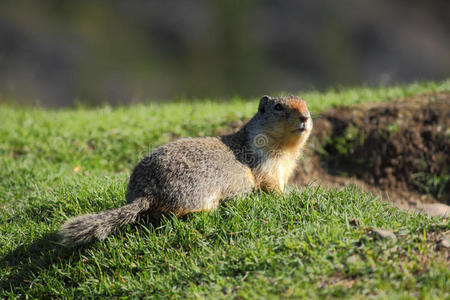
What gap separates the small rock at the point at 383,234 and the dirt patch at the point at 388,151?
3046 millimetres

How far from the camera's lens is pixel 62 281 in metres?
3.47

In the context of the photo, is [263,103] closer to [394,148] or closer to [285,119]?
[285,119]

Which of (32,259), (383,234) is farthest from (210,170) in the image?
(32,259)

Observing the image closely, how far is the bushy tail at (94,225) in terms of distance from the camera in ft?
10.8

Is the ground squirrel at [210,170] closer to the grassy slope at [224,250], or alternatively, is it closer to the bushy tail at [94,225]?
the bushy tail at [94,225]

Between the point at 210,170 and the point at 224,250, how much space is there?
0.77m

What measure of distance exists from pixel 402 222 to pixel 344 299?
43.9 inches

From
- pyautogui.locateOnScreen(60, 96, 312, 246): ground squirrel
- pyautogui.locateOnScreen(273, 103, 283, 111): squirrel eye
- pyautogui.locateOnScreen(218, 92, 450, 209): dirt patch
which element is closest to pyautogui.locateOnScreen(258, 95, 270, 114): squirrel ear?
pyautogui.locateOnScreen(60, 96, 312, 246): ground squirrel

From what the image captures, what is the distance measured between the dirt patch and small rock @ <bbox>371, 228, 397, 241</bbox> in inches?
120

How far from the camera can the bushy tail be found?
3.29m

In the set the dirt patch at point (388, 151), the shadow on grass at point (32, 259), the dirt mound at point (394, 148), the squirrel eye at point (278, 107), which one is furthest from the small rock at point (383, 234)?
the dirt mound at point (394, 148)

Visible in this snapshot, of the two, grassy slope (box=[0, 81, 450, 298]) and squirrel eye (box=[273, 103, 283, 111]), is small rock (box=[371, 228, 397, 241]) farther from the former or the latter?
squirrel eye (box=[273, 103, 283, 111])

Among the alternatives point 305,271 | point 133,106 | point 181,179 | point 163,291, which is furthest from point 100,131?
point 305,271

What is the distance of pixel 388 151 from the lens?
6367 mm
